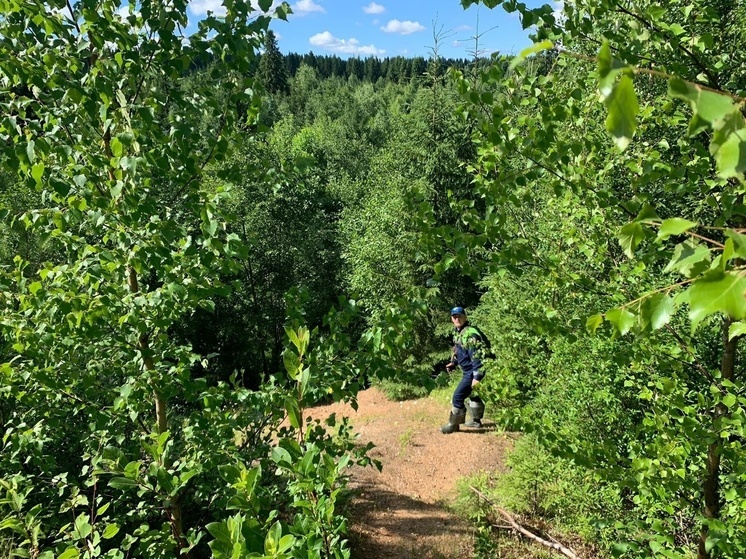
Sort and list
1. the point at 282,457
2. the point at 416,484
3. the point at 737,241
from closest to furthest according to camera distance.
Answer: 1. the point at 737,241
2. the point at 282,457
3. the point at 416,484

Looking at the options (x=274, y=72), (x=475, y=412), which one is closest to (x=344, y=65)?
(x=274, y=72)

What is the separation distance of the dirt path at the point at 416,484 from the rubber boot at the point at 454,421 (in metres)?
0.11

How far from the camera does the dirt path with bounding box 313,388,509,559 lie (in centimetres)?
555

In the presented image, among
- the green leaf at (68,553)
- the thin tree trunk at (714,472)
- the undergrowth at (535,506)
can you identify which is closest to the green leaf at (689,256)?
the green leaf at (68,553)

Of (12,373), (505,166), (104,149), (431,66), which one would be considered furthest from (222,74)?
(431,66)

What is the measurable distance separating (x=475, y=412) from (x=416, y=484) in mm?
1788

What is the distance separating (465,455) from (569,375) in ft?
9.51

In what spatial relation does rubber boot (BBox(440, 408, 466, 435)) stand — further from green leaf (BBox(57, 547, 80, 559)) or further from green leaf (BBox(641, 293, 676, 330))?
green leaf (BBox(641, 293, 676, 330))

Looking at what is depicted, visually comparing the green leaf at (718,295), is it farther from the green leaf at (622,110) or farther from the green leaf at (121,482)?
the green leaf at (121,482)

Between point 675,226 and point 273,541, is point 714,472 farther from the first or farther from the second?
point 273,541

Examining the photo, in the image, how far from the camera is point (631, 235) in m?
1.24

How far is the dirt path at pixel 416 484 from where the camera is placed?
5555mm

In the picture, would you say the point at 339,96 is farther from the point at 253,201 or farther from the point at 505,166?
the point at 505,166

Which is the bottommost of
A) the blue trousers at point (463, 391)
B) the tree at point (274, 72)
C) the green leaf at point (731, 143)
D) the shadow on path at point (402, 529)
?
the shadow on path at point (402, 529)
